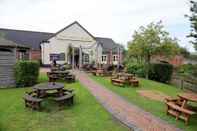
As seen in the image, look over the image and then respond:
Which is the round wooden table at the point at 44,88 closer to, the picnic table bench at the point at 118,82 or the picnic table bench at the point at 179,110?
the picnic table bench at the point at 179,110

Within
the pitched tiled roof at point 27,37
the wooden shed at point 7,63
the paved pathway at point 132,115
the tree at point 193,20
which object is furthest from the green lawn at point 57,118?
the pitched tiled roof at point 27,37

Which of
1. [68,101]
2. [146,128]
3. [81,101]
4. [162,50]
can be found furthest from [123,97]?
[162,50]

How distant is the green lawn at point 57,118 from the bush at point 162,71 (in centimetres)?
1362

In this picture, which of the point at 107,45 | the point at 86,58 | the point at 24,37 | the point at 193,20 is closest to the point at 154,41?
the point at 193,20

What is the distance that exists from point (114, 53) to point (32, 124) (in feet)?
111

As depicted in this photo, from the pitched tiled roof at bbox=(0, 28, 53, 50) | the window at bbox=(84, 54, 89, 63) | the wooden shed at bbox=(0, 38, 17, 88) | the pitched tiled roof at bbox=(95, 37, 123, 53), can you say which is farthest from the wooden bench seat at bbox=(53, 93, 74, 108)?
the pitched tiled roof at bbox=(95, 37, 123, 53)

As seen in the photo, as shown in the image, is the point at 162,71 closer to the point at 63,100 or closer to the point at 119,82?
the point at 119,82

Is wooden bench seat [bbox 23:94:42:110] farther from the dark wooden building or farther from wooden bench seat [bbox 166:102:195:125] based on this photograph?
the dark wooden building

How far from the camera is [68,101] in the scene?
10.2m

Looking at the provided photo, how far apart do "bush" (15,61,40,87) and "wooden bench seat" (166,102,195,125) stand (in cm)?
1082

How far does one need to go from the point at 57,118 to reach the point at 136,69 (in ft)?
59.5

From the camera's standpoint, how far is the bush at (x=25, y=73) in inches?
626

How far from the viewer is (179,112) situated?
329 inches

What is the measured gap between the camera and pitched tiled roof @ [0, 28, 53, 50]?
37.1m
